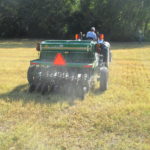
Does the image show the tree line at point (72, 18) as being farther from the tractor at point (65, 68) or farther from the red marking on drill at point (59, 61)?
the red marking on drill at point (59, 61)

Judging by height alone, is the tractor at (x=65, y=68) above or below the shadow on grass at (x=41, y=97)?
above

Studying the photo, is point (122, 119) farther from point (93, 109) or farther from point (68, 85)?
point (68, 85)

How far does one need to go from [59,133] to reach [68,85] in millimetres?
2215

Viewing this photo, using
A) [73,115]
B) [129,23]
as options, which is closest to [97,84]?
[73,115]

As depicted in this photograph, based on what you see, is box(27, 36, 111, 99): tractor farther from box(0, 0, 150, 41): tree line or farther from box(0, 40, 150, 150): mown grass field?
box(0, 0, 150, 41): tree line

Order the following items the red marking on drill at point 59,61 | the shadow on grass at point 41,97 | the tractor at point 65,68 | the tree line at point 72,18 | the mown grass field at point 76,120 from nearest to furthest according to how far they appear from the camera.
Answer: the mown grass field at point 76,120 → the shadow on grass at point 41,97 → the tractor at point 65,68 → the red marking on drill at point 59,61 → the tree line at point 72,18

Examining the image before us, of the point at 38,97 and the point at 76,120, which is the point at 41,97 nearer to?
the point at 38,97

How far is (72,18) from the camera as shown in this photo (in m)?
29.1

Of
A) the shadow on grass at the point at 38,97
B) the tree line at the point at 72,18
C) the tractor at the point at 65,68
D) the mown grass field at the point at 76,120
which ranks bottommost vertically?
the mown grass field at the point at 76,120

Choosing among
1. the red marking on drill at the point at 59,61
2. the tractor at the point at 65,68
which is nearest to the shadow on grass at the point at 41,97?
the tractor at the point at 65,68

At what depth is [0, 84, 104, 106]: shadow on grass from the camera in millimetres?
6231

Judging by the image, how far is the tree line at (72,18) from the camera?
26.4 meters

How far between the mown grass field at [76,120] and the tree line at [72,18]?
19744 millimetres

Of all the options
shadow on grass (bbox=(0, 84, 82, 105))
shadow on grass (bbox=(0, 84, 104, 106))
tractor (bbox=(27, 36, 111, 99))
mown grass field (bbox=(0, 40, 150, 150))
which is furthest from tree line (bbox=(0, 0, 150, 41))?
shadow on grass (bbox=(0, 84, 82, 105))
